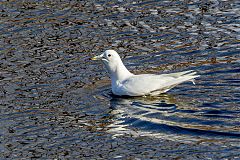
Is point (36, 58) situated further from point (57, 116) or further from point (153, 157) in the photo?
point (153, 157)

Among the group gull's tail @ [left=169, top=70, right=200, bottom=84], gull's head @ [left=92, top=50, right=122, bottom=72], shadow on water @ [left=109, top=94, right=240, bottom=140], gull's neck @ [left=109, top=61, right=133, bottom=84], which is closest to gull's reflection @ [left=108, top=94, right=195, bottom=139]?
shadow on water @ [left=109, top=94, right=240, bottom=140]

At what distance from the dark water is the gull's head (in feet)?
1.54

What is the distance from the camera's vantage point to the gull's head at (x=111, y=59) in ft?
48.6

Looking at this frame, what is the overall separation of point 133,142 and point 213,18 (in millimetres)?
7451

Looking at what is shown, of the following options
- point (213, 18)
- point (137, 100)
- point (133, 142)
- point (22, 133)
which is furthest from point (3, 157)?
point (213, 18)

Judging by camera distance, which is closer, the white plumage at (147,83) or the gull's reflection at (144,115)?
the gull's reflection at (144,115)

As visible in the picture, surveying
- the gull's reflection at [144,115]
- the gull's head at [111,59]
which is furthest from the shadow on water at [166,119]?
the gull's head at [111,59]

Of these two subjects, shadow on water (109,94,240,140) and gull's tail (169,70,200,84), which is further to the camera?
gull's tail (169,70,200,84)

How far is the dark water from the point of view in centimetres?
1162

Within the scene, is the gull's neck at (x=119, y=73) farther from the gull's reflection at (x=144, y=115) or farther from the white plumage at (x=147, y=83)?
the gull's reflection at (x=144, y=115)

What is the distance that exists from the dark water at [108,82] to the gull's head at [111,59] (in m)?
0.47

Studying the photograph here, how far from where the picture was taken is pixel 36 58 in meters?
16.6

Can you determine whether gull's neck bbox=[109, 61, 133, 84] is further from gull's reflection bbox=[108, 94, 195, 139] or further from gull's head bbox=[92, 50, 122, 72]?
gull's reflection bbox=[108, 94, 195, 139]

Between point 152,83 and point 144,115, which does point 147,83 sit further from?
point 144,115
